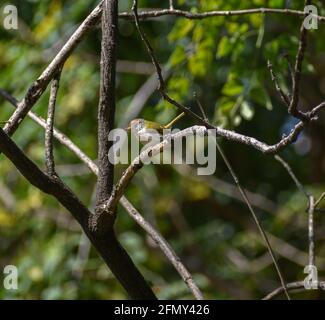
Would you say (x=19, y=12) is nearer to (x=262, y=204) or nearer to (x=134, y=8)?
(x=262, y=204)

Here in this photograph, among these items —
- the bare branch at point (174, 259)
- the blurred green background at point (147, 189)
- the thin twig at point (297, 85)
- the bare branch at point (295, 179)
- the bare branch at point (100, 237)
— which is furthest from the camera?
the blurred green background at point (147, 189)

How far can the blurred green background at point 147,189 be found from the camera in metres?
4.11

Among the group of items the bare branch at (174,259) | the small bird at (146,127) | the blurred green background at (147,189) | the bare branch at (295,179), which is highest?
the blurred green background at (147,189)

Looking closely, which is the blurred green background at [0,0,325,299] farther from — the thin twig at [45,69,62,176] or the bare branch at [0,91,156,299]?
the bare branch at [0,91,156,299]

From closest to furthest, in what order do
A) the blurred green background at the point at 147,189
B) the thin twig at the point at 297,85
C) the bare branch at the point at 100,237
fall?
the thin twig at the point at 297,85 < the bare branch at the point at 100,237 < the blurred green background at the point at 147,189

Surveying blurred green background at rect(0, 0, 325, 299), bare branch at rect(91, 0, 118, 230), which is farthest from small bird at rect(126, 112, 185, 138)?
blurred green background at rect(0, 0, 325, 299)

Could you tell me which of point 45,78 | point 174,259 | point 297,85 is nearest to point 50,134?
point 45,78

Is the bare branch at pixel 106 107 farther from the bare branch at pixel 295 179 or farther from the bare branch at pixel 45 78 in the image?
the bare branch at pixel 295 179

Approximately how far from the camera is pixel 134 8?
168 cm

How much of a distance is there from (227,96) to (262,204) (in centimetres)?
200

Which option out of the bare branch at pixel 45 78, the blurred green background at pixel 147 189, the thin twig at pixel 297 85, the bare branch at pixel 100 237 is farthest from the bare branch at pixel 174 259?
the blurred green background at pixel 147 189

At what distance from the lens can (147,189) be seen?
188 inches

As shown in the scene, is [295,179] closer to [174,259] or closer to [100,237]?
[174,259]

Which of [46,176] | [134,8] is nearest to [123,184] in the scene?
[46,176]
